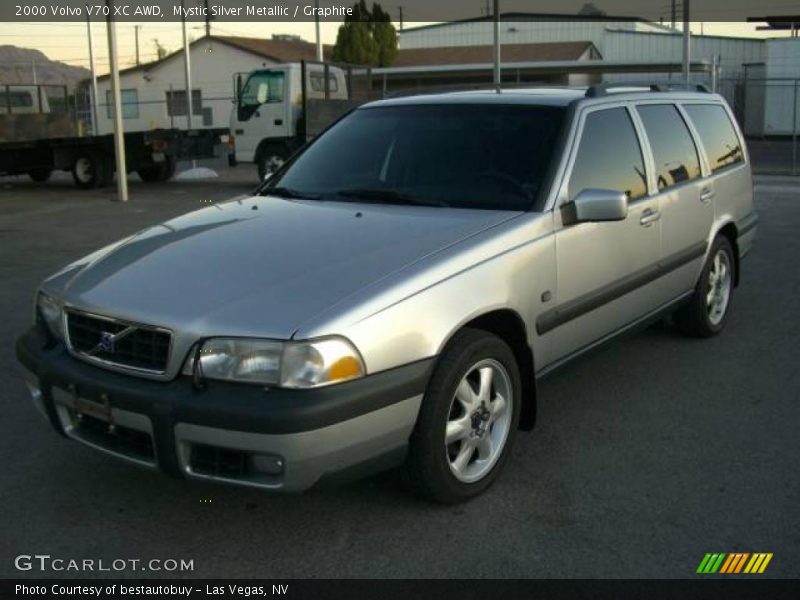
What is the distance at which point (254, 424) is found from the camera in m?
2.91

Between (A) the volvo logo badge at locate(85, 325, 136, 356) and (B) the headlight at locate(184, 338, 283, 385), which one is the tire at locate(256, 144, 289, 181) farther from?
(B) the headlight at locate(184, 338, 283, 385)

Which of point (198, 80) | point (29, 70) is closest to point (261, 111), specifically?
point (198, 80)

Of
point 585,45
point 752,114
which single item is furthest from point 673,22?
point 752,114

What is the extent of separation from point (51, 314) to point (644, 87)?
3.73 metres

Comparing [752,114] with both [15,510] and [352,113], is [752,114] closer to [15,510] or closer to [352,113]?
[352,113]

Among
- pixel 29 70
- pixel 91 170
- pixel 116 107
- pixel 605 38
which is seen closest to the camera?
pixel 116 107

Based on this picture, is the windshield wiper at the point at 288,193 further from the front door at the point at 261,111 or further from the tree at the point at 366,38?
the tree at the point at 366,38

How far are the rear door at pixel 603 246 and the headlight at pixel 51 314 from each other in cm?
201

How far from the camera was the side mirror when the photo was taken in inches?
156

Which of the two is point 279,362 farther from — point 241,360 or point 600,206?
point 600,206

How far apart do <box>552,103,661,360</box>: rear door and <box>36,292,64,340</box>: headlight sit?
2.01 m

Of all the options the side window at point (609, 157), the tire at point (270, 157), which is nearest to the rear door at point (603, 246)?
the side window at point (609, 157)

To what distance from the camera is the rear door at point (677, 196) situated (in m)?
5.03

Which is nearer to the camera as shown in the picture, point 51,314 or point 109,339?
point 109,339
